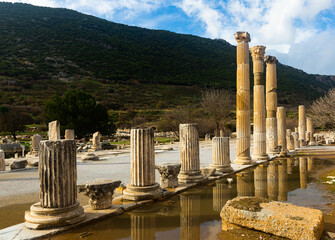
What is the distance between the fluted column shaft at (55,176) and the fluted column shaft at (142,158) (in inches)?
76.3

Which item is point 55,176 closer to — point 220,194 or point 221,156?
point 220,194

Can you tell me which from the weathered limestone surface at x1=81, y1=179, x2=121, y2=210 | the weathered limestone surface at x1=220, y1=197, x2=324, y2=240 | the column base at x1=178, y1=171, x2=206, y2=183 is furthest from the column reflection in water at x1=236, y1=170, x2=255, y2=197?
the weathered limestone surface at x1=81, y1=179, x2=121, y2=210

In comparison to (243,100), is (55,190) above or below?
below

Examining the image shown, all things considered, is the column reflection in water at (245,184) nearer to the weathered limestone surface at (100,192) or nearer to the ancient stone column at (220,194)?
the ancient stone column at (220,194)

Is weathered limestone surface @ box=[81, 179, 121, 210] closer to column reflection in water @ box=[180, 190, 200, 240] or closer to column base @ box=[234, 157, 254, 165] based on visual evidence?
column reflection in water @ box=[180, 190, 200, 240]

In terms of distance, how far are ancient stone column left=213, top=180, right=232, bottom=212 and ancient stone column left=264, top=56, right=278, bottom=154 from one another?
940cm

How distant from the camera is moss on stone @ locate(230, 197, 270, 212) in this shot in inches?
181

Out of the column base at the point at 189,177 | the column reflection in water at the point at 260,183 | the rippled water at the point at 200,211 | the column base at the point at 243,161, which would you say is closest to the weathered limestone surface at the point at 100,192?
the rippled water at the point at 200,211

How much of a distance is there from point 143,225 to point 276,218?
248cm

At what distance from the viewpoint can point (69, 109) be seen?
100ft

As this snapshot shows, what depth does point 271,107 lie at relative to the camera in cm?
1741

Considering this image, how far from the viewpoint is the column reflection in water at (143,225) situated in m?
4.56

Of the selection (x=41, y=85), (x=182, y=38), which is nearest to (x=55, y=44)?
(x=41, y=85)

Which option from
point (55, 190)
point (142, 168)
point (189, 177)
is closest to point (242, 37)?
point (189, 177)
